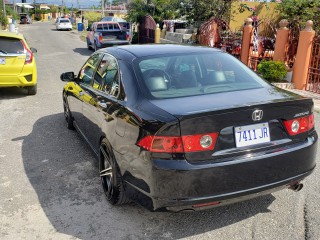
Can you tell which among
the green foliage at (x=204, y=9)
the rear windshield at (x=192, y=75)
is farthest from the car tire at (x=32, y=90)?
the green foliage at (x=204, y=9)

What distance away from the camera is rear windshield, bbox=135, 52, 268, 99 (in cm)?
344

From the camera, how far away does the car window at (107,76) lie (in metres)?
3.76

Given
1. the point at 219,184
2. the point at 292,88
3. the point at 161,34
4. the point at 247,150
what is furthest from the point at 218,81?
the point at 161,34

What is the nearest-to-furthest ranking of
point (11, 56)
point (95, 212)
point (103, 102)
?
point (95, 212) < point (103, 102) < point (11, 56)

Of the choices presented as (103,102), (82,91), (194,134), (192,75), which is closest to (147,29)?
(82,91)

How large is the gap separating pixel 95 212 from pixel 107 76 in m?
1.48

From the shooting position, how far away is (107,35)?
712 inches

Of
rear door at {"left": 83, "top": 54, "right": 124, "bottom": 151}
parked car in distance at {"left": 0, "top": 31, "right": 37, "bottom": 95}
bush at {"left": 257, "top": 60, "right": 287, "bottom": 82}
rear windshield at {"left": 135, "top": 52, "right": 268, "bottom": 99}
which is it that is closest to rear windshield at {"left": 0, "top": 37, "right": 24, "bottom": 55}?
parked car in distance at {"left": 0, "top": 31, "right": 37, "bottom": 95}

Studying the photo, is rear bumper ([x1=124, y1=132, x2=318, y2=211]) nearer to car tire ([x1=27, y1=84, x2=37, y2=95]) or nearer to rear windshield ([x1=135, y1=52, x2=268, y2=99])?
rear windshield ([x1=135, y1=52, x2=268, y2=99])

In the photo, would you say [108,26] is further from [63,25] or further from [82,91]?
[63,25]

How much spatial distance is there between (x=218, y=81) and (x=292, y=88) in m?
6.81

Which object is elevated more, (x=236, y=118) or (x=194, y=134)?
(x=236, y=118)

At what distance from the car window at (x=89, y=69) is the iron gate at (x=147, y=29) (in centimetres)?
1614

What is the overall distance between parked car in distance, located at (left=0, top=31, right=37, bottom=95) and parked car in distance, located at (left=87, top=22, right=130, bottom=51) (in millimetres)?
8953
